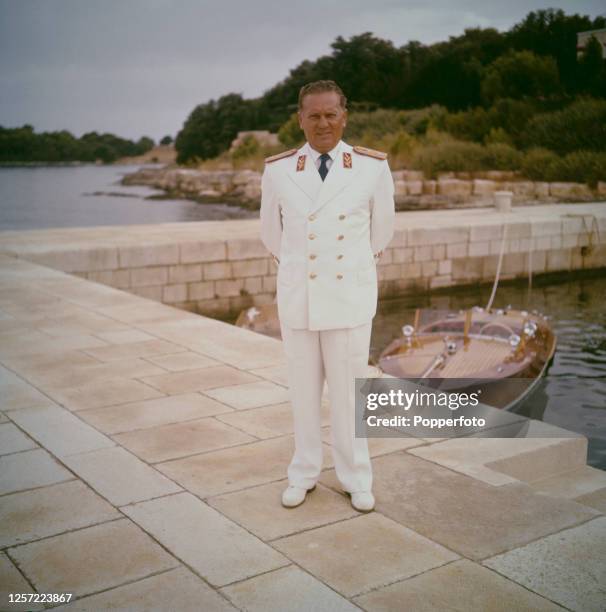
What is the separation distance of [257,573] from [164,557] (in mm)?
402

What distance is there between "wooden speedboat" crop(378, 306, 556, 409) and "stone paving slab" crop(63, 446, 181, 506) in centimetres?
496

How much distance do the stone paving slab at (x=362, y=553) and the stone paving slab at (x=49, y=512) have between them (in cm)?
89

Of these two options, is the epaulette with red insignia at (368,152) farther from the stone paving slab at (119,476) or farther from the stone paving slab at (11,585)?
the stone paving slab at (11,585)

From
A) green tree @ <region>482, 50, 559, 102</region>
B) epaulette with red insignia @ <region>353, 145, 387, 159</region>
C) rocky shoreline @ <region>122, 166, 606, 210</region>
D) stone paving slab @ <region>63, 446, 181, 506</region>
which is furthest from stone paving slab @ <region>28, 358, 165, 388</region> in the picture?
green tree @ <region>482, 50, 559, 102</region>

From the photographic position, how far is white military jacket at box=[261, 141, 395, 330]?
3.30 m

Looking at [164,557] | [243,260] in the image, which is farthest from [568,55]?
[164,557]

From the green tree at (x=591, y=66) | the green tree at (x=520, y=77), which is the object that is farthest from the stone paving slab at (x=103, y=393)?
the green tree at (x=520, y=77)

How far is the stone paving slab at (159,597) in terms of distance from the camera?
2.74 metres

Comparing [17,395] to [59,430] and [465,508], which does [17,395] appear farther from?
[465,508]

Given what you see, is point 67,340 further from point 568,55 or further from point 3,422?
point 568,55

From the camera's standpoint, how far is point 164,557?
10.2ft

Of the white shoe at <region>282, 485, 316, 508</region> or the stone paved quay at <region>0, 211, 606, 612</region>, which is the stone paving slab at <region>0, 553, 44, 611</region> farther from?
the white shoe at <region>282, 485, 316, 508</region>

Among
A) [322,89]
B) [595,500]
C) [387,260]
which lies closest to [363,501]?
[322,89]

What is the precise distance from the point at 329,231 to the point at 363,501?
121 centimetres
